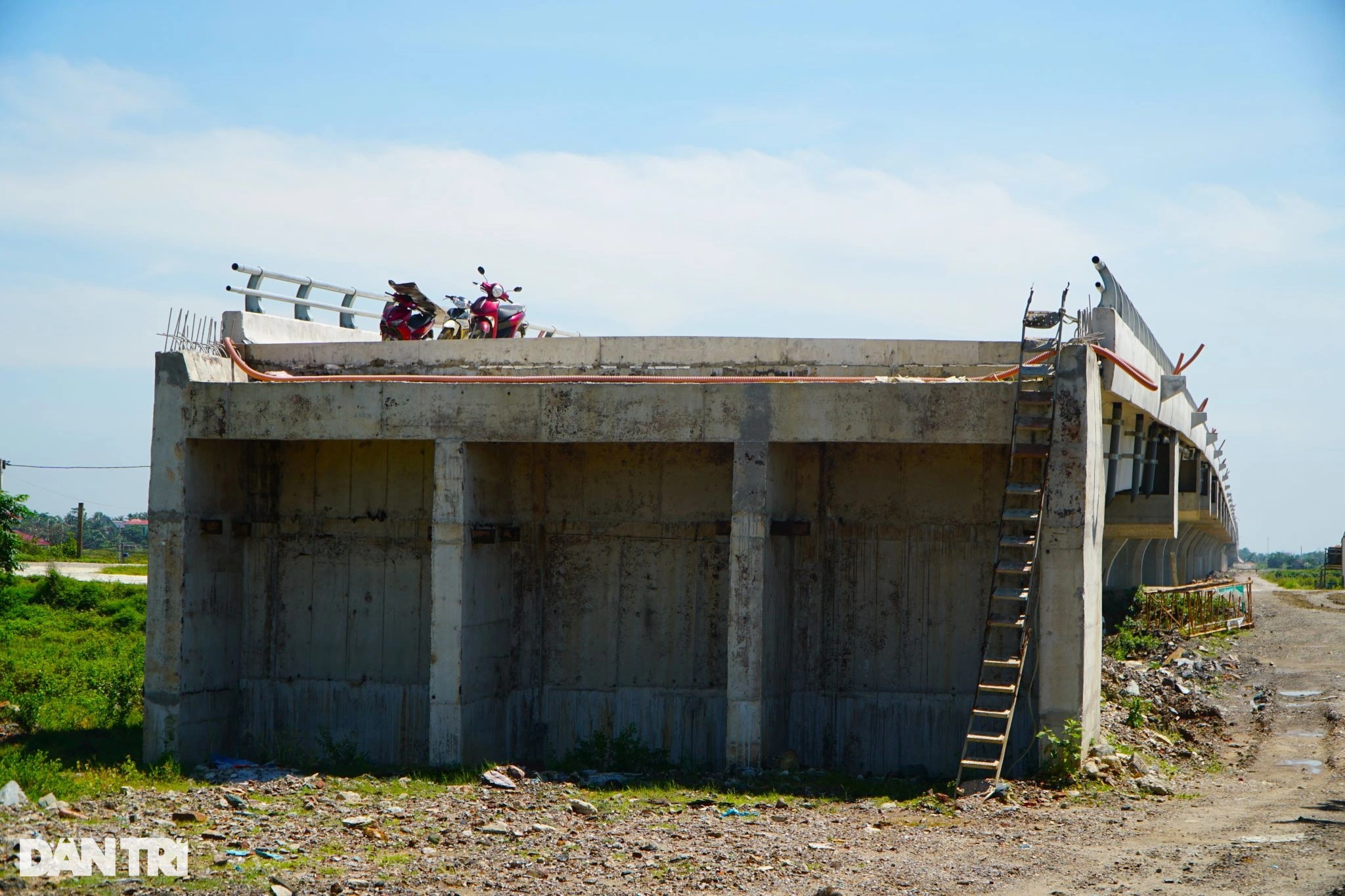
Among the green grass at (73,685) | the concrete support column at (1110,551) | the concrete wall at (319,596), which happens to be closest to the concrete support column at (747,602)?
the concrete wall at (319,596)

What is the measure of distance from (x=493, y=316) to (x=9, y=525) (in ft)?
47.0

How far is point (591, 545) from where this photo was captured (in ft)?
47.1

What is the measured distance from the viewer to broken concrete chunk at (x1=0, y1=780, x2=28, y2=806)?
1033cm

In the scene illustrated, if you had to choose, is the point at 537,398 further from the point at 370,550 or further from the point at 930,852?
the point at 930,852

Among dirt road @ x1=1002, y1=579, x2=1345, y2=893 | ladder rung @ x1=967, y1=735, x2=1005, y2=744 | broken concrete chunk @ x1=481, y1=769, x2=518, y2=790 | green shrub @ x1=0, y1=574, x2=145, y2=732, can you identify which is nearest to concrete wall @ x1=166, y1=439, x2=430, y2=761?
broken concrete chunk @ x1=481, y1=769, x2=518, y2=790

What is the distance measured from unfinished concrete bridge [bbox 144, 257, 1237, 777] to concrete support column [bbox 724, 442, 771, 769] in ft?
0.09

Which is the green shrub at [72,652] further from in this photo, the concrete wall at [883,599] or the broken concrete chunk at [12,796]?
the concrete wall at [883,599]

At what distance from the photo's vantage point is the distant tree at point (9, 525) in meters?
26.0


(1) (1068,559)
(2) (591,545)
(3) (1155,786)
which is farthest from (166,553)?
(3) (1155,786)

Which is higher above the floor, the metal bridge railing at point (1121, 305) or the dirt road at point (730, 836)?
the metal bridge railing at point (1121, 305)

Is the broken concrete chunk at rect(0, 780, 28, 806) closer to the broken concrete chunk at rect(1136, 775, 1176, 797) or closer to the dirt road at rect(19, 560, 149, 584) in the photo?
the broken concrete chunk at rect(1136, 775, 1176, 797)

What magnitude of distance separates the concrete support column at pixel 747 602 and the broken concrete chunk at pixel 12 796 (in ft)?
21.3

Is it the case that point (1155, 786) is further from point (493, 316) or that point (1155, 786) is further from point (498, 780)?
point (493, 316)

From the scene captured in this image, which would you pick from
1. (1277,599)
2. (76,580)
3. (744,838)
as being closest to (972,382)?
(744,838)
